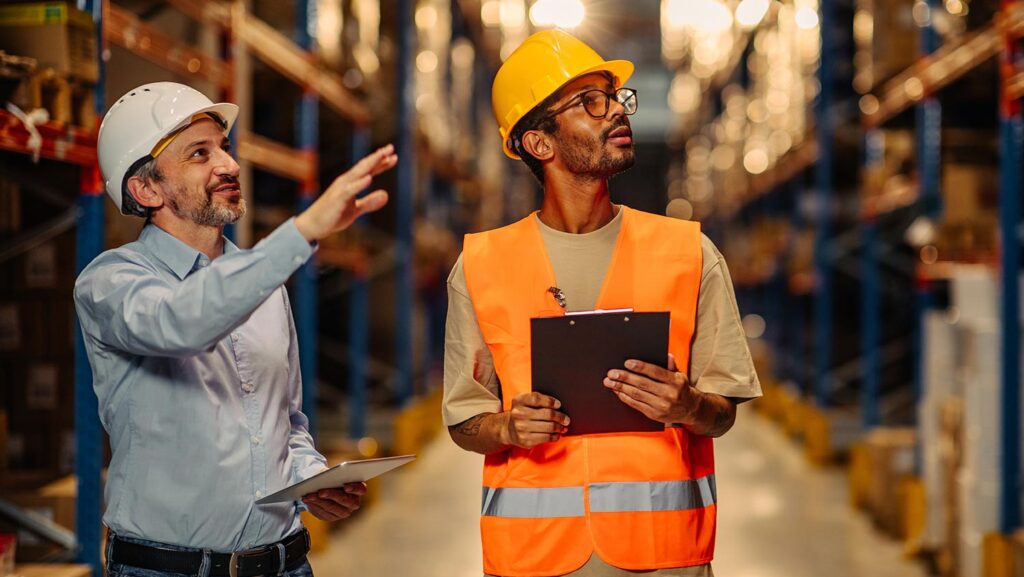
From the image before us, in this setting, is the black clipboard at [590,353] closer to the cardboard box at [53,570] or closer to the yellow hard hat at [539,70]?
the yellow hard hat at [539,70]

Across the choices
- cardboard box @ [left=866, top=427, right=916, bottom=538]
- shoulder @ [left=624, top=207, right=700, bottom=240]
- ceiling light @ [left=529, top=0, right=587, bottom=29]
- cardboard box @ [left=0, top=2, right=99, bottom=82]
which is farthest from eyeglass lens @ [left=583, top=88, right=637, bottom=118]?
ceiling light @ [left=529, top=0, right=587, bottom=29]

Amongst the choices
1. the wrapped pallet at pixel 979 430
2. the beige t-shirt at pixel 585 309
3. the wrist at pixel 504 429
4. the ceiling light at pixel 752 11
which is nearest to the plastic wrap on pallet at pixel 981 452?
the wrapped pallet at pixel 979 430

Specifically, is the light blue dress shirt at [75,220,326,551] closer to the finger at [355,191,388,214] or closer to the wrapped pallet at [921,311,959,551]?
the finger at [355,191,388,214]

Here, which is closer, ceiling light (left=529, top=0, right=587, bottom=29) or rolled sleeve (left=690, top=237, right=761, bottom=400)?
rolled sleeve (left=690, top=237, right=761, bottom=400)

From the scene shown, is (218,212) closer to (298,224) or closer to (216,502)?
(298,224)

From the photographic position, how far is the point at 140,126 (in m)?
2.33

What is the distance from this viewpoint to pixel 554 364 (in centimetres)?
231

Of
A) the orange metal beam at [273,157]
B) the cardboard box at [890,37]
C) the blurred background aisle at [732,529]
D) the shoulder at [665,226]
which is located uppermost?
the cardboard box at [890,37]

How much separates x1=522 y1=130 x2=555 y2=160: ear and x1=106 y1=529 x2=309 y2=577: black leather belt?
42.3 inches

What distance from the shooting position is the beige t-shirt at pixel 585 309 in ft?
8.16

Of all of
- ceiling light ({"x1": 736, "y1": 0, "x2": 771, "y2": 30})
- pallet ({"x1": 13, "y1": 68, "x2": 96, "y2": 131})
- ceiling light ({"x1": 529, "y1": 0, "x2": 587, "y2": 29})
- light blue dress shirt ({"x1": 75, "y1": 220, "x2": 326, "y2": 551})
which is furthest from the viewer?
ceiling light ({"x1": 736, "y1": 0, "x2": 771, "y2": 30})

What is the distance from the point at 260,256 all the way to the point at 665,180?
129ft

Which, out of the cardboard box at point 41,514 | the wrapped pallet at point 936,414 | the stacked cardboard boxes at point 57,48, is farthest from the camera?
the wrapped pallet at point 936,414

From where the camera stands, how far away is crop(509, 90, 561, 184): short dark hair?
2577 millimetres
